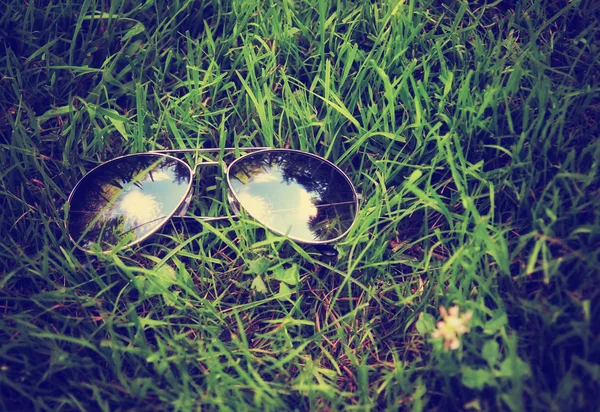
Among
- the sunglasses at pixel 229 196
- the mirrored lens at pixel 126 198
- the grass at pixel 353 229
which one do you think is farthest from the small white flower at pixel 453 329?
the mirrored lens at pixel 126 198

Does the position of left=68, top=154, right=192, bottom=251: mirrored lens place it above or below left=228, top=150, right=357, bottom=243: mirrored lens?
below

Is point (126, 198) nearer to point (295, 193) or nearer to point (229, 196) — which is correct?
point (229, 196)

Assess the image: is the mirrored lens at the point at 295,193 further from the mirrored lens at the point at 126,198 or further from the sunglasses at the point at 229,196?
the mirrored lens at the point at 126,198

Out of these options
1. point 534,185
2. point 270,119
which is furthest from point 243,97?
point 534,185

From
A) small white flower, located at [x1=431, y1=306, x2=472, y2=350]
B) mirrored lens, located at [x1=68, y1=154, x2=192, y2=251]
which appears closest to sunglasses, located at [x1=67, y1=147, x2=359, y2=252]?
mirrored lens, located at [x1=68, y1=154, x2=192, y2=251]

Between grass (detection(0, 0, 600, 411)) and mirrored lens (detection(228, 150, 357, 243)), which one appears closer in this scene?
grass (detection(0, 0, 600, 411))

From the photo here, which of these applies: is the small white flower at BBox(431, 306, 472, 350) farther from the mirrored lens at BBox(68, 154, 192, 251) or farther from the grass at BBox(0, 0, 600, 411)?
the mirrored lens at BBox(68, 154, 192, 251)

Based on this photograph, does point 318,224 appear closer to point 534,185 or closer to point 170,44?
point 534,185
